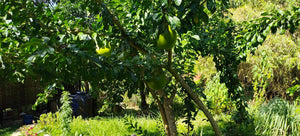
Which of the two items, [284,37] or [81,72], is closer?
[81,72]

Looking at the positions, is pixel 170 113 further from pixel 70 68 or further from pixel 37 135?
pixel 37 135

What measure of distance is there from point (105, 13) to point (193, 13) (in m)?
0.56

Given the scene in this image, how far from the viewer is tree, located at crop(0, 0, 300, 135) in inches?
33.4

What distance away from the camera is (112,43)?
5.45 feet

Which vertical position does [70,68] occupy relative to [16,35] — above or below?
below

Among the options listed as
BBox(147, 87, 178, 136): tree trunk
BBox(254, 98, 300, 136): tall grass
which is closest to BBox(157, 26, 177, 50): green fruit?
BBox(147, 87, 178, 136): tree trunk

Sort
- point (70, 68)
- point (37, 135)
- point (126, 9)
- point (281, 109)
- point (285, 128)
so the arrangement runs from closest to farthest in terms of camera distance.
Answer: point (70, 68) < point (126, 9) < point (37, 135) < point (285, 128) < point (281, 109)

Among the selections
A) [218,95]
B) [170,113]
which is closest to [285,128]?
[218,95]

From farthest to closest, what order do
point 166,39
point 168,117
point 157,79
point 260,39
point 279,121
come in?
point 279,121 → point 168,117 → point 260,39 → point 157,79 → point 166,39

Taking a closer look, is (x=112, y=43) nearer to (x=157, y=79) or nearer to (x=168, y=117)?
(x=157, y=79)

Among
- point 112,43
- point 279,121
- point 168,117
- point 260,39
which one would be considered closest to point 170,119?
point 168,117

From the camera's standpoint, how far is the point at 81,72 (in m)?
0.95

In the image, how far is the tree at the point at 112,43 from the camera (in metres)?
0.85

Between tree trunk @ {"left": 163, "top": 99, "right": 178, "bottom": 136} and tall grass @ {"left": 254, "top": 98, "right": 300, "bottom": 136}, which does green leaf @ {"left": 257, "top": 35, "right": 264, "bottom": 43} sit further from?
tall grass @ {"left": 254, "top": 98, "right": 300, "bottom": 136}
